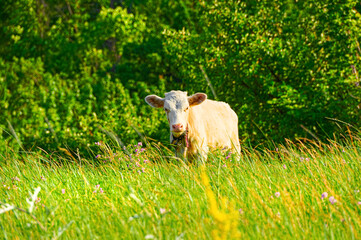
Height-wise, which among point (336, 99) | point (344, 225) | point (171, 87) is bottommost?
point (171, 87)

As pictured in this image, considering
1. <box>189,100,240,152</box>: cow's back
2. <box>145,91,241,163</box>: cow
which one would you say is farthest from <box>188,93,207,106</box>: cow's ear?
<box>189,100,240,152</box>: cow's back

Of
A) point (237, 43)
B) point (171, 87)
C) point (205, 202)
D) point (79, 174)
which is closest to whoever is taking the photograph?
point (205, 202)

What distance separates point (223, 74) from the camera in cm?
1123

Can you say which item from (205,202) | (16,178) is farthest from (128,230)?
(16,178)

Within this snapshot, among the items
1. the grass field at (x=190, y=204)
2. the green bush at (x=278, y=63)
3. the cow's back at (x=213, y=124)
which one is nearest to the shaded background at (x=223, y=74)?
the green bush at (x=278, y=63)

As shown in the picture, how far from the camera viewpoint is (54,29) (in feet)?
60.6

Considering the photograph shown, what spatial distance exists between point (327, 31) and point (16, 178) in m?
8.20

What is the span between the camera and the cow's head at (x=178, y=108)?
19.4 ft

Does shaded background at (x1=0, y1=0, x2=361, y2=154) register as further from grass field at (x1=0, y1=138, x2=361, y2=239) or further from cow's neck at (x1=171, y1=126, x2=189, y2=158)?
grass field at (x1=0, y1=138, x2=361, y2=239)

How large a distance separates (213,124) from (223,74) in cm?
430

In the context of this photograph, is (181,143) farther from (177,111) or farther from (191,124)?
(177,111)

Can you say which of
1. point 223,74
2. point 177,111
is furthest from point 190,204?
point 223,74

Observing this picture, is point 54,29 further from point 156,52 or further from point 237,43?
point 237,43

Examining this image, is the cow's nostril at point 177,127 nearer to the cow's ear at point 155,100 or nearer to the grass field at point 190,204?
the grass field at point 190,204
